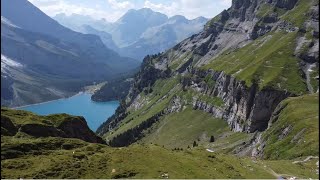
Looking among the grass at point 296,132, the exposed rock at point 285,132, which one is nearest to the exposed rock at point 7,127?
the grass at point 296,132

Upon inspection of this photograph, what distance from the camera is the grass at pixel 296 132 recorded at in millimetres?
126000

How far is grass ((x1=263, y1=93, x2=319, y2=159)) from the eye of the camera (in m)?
126

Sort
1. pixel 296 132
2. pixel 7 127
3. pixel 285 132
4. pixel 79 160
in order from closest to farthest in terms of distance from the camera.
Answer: pixel 79 160 < pixel 7 127 < pixel 296 132 < pixel 285 132

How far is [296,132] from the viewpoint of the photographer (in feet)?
474

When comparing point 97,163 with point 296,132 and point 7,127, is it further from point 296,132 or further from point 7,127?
point 296,132

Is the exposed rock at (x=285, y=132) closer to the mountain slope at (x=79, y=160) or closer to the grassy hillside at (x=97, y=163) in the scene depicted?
the mountain slope at (x=79, y=160)

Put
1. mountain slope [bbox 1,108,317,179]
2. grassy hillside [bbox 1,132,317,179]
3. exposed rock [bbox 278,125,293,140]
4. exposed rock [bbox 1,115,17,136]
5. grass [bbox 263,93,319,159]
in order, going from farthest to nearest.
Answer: exposed rock [bbox 278,125,293,140] → grass [bbox 263,93,319,159] → exposed rock [bbox 1,115,17,136] → mountain slope [bbox 1,108,317,179] → grassy hillside [bbox 1,132,317,179]

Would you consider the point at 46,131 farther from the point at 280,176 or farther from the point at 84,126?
the point at 280,176

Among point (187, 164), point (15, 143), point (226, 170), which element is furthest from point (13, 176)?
point (226, 170)

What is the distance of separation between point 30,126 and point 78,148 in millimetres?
9672

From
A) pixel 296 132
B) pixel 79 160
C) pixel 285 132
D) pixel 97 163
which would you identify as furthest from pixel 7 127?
pixel 285 132

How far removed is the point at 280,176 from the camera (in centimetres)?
7925

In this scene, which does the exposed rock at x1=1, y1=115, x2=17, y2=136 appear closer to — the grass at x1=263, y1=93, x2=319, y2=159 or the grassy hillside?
the grassy hillside

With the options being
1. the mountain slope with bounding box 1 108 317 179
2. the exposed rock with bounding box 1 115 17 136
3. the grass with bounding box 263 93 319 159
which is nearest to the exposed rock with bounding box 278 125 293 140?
the grass with bounding box 263 93 319 159
